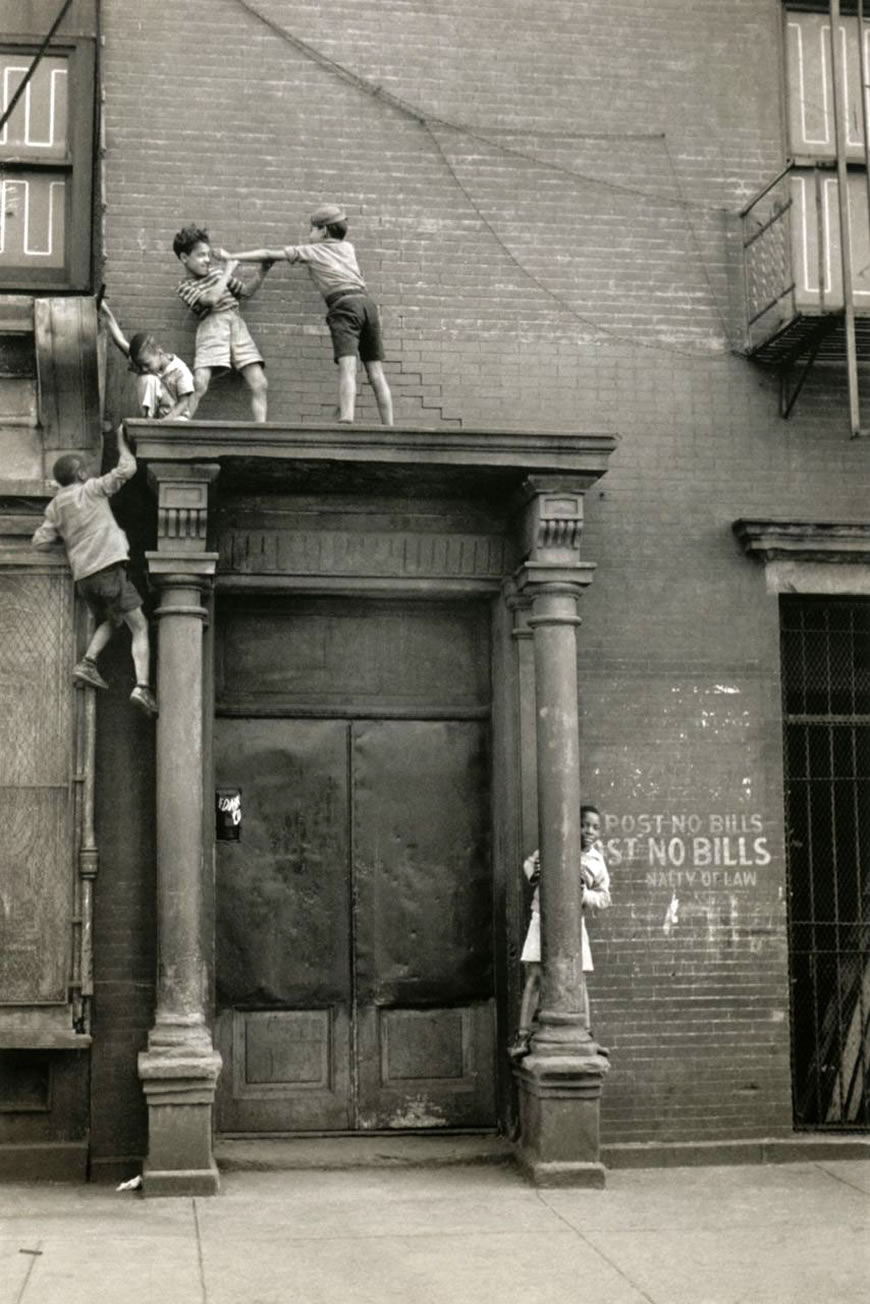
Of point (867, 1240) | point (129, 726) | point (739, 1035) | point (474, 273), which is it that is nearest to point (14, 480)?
point (129, 726)

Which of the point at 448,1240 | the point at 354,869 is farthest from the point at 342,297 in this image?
the point at 448,1240

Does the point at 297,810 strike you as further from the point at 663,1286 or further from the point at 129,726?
the point at 663,1286

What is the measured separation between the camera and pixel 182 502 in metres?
9.32

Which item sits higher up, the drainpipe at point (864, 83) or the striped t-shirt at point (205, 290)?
the drainpipe at point (864, 83)

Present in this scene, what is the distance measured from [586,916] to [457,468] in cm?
279

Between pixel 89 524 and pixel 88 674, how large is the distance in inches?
33.5

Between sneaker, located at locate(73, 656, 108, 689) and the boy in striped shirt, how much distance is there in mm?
1578

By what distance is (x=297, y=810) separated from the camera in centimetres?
1021

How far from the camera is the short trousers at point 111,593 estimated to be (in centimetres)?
940

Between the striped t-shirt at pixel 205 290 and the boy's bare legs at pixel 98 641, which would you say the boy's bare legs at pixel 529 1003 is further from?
the striped t-shirt at pixel 205 290

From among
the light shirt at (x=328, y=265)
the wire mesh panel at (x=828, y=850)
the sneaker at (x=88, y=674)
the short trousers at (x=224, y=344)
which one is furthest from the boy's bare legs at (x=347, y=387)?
the wire mesh panel at (x=828, y=850)

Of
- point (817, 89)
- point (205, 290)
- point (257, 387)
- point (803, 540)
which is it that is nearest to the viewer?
point (205, 290)

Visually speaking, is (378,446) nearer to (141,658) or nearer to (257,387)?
(257,387)

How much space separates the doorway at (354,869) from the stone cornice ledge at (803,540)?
171 centimetres
